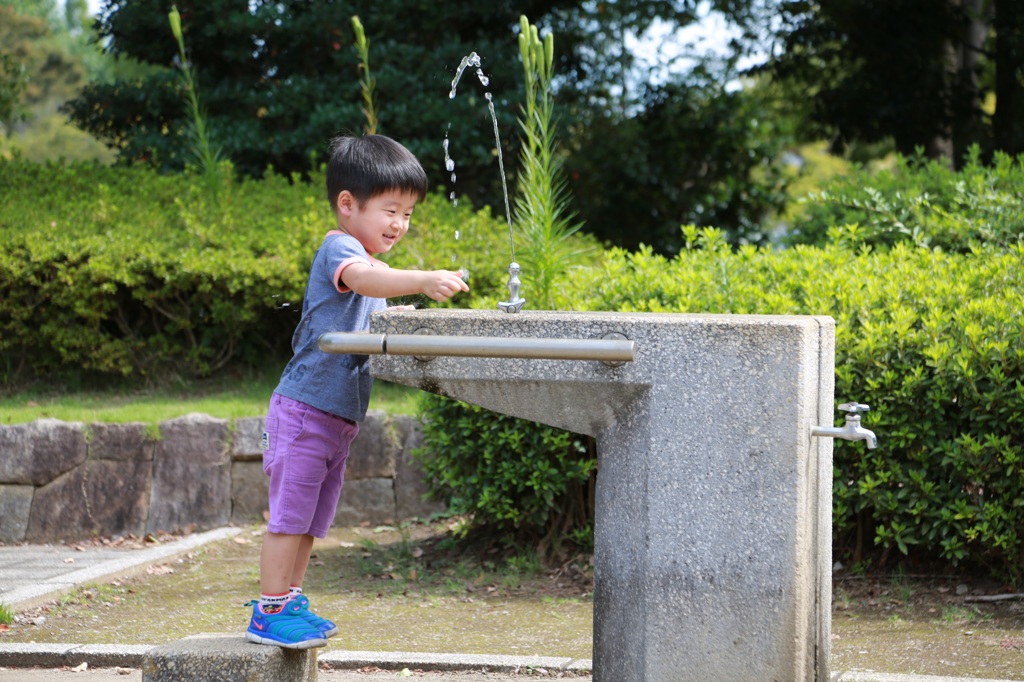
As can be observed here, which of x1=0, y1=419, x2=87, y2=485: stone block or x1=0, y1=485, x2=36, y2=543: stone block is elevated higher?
x1=0, y1=419, x2=87, y2=485: stone block

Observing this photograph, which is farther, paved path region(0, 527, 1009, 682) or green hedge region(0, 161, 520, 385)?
green hedge region(0, 161, 520, 385)

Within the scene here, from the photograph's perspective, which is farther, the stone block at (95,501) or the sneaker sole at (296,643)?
the stone block at (95,501)

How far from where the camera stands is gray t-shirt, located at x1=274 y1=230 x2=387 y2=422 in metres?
2.99

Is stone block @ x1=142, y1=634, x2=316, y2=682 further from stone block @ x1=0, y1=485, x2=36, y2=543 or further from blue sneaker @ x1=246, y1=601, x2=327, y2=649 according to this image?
stone block @ x1=0, y1=485, x2=36, y2=543

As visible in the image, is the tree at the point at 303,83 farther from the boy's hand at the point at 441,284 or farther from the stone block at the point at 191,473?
the boy's hand at the point at 441,284

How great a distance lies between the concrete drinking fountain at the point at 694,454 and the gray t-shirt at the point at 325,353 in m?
0.36

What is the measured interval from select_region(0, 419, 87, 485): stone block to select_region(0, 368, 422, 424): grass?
121mm

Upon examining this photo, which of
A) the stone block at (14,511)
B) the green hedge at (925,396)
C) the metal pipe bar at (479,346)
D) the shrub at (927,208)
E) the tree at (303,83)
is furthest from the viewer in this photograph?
the tree at (303,83)

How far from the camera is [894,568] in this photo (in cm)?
456

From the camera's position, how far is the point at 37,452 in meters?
5.95

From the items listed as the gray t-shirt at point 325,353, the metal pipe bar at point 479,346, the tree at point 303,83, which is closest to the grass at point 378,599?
the gray t-shirt at point 325,353

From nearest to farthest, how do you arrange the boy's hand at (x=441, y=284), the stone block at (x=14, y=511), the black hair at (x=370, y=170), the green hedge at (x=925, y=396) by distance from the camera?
the boy's hand at (x=441, y=284) < the black hair at (x=370, y=170) < the green hedge at (x=925, y=396) < the stone block at (x=14, y=511)

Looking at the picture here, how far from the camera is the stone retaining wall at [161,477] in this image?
5949 millimetres

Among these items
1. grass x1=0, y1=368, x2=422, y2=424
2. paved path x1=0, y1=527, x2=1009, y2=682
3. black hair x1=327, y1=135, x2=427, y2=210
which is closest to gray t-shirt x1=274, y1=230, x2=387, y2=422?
black hair x1=327, y1=135, x2=427, y2=210
